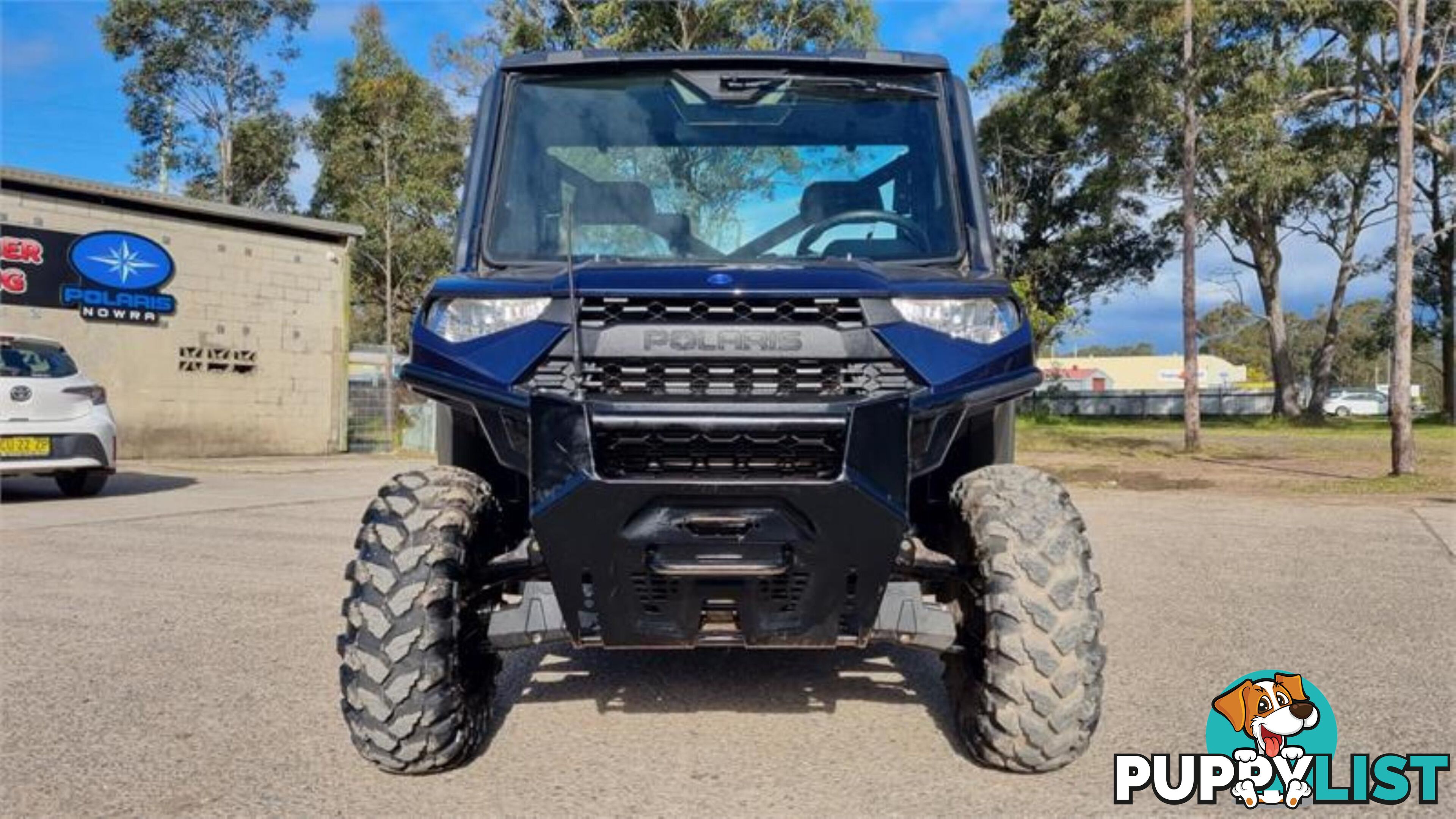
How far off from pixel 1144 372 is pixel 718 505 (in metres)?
123

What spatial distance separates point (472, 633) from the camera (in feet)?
11.2

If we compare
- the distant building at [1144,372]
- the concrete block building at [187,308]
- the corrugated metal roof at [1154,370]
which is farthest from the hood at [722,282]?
the corrugated metal roof at [1154,370]

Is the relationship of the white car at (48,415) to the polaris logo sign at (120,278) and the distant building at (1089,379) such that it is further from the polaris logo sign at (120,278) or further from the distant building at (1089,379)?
the distant building at (1089,379)

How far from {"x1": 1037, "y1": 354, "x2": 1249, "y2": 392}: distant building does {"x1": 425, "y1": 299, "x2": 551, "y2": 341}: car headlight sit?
99.2 m

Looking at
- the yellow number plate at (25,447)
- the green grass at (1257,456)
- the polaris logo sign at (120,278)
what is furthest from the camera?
the polaris logo sign at (120,278)

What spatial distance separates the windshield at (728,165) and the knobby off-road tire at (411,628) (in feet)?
3.49

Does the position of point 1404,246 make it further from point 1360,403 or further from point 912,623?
point 1360,403

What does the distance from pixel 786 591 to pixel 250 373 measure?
20024 mm

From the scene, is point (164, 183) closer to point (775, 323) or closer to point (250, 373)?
point (250, 373)

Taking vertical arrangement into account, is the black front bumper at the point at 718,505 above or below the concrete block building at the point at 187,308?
below

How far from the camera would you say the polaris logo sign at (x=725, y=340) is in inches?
121

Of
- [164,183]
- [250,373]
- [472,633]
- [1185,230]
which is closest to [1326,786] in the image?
[472,633]

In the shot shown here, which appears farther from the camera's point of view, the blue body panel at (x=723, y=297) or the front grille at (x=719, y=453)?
the blue body panel at (x=723, y=297)

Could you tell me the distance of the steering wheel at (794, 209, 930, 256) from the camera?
3.82 meters
